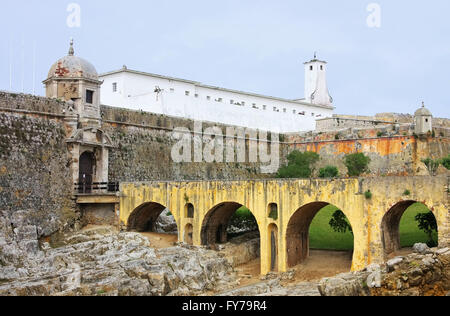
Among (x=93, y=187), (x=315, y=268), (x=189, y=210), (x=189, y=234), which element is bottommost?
(x=315, y=268)

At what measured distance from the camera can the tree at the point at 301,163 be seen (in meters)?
43.8

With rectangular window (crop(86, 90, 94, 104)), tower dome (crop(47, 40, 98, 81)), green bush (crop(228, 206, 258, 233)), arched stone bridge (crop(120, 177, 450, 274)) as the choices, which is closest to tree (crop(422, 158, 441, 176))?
green bush (crop(228, 206, 258, 233))

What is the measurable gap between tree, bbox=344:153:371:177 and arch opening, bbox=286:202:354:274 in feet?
41.2

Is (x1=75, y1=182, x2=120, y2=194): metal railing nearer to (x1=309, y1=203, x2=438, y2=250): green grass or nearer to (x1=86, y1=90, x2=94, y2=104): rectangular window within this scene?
(x1=86, y1=90, x2=94, y2=104): rectangular window

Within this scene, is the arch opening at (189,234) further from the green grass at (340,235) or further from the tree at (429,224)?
the tree at (429,224)

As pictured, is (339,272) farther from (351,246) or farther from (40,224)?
(40,224)

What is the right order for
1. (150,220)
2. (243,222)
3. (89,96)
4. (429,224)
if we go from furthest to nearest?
(243,222)
(150,220)
(89,96)
(429,224)

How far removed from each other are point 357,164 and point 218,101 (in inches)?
475

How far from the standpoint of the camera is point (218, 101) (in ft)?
153

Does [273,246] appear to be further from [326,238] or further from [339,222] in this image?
[326,238]

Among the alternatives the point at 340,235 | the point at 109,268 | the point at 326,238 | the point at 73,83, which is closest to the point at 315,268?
the point at 326,238

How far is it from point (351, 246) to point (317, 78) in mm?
32662

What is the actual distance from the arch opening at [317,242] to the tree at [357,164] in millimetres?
12561

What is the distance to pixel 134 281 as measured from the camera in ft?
71.9
